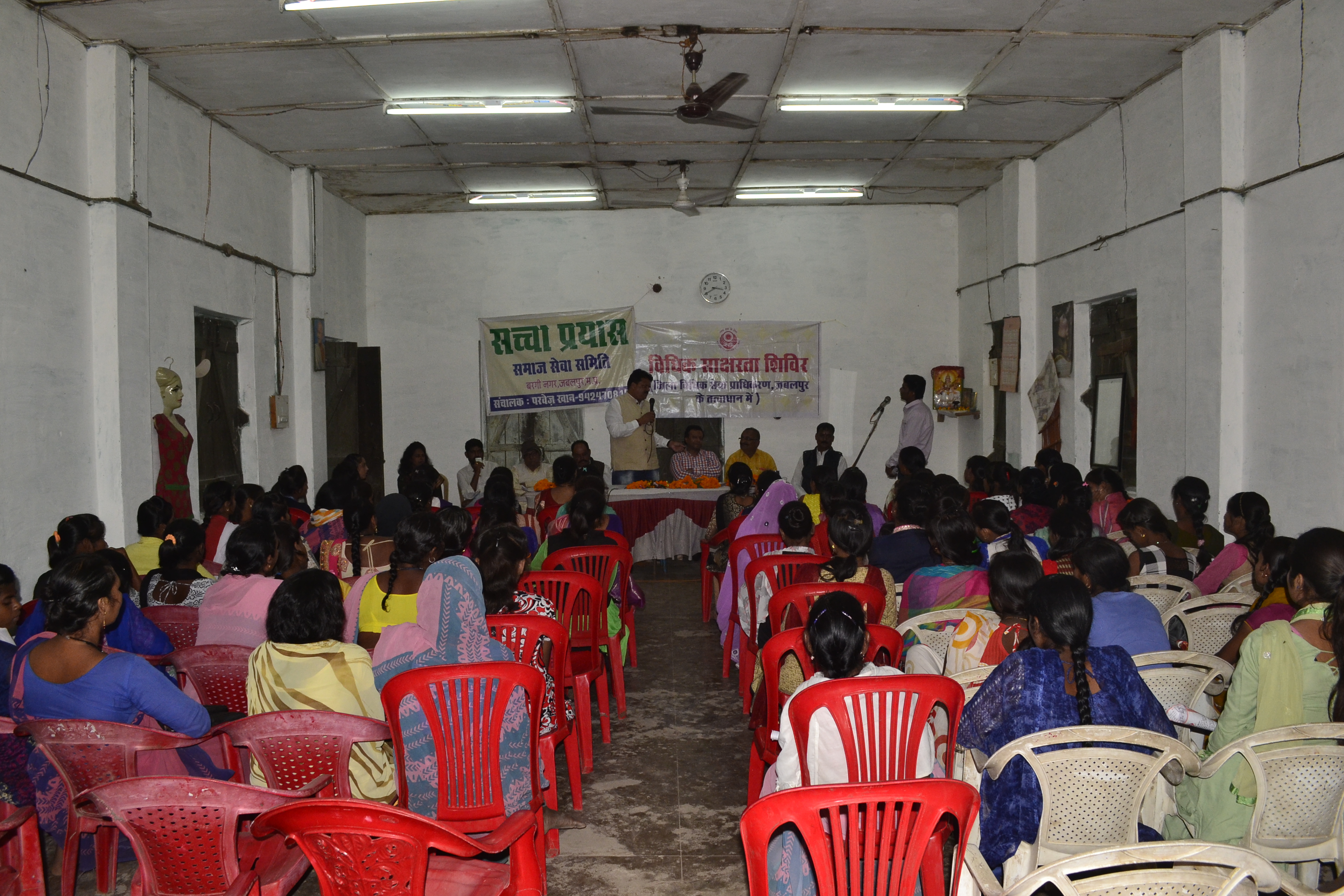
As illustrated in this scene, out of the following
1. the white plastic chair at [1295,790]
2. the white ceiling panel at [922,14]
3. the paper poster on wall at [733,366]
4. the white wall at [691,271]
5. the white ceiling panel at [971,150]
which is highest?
the white ceiling panel at [971,150]

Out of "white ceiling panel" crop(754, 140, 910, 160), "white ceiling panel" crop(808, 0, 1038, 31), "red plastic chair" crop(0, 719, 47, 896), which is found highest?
"white ceiling panel" crop(754, 140, 910, 160)

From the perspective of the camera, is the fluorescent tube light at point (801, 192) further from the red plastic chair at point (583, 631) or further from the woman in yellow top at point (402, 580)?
the woman in yellow top at point (402, 580)

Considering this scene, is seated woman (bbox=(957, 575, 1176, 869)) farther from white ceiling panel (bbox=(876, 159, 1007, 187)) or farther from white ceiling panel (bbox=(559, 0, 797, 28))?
white ceiling panel (bbox=(876, 159, 1007, 187))

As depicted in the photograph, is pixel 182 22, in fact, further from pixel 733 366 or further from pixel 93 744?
pixel 733 366

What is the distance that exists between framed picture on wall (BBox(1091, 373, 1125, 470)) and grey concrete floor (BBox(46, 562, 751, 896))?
370cm

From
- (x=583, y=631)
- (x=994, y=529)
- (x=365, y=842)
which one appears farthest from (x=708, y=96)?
(x=365, y=842)

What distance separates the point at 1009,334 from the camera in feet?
28.9

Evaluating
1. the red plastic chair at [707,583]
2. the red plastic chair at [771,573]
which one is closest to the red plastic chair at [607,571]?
the red plastic chair at [771,573]

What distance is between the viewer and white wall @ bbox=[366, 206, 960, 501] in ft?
34.1

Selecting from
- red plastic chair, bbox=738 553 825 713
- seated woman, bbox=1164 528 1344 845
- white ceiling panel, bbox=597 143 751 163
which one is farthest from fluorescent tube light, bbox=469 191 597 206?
seated woman, bbox=1164 528 1344 845

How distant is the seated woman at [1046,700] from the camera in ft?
7.54

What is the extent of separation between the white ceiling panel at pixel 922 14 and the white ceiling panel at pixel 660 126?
149 centimetres

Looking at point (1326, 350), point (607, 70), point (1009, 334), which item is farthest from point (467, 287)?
point (1326, 350)

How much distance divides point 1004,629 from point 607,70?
4523mm
